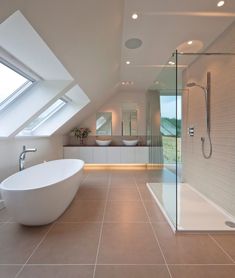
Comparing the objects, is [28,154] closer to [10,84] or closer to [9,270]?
[10,84]

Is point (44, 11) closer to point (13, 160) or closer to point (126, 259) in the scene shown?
point (126, 259)

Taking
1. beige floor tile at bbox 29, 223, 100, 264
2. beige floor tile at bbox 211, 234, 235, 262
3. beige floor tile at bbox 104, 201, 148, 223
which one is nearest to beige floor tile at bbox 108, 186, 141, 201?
beige floor tile at bbox 104, 201, 148, 223

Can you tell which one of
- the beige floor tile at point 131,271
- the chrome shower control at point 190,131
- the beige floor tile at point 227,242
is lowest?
the beige floor tile at point 131,271

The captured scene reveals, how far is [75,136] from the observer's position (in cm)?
709

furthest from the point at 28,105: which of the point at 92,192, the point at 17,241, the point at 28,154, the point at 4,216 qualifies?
the point at 17,241

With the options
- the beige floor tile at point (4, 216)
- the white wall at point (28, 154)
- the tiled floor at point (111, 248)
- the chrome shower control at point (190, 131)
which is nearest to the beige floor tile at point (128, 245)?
the tiled floor at point (111, 248)

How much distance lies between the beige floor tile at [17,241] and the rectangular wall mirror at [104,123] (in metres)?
4.75

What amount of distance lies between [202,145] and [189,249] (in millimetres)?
2144

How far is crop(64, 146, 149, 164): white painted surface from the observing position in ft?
21.6

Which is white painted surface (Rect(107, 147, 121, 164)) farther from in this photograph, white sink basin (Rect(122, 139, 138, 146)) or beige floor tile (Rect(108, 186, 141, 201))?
beige floor tile (Rect(108, 186, 141, 201))

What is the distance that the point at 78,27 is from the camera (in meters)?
2.23

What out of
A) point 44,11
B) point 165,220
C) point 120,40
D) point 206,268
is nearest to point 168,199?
point 165,220

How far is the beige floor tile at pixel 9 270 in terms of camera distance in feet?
5.51

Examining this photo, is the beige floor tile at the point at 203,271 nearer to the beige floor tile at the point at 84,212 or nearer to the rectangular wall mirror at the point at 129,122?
the beige floor tile at the point at 84,212
